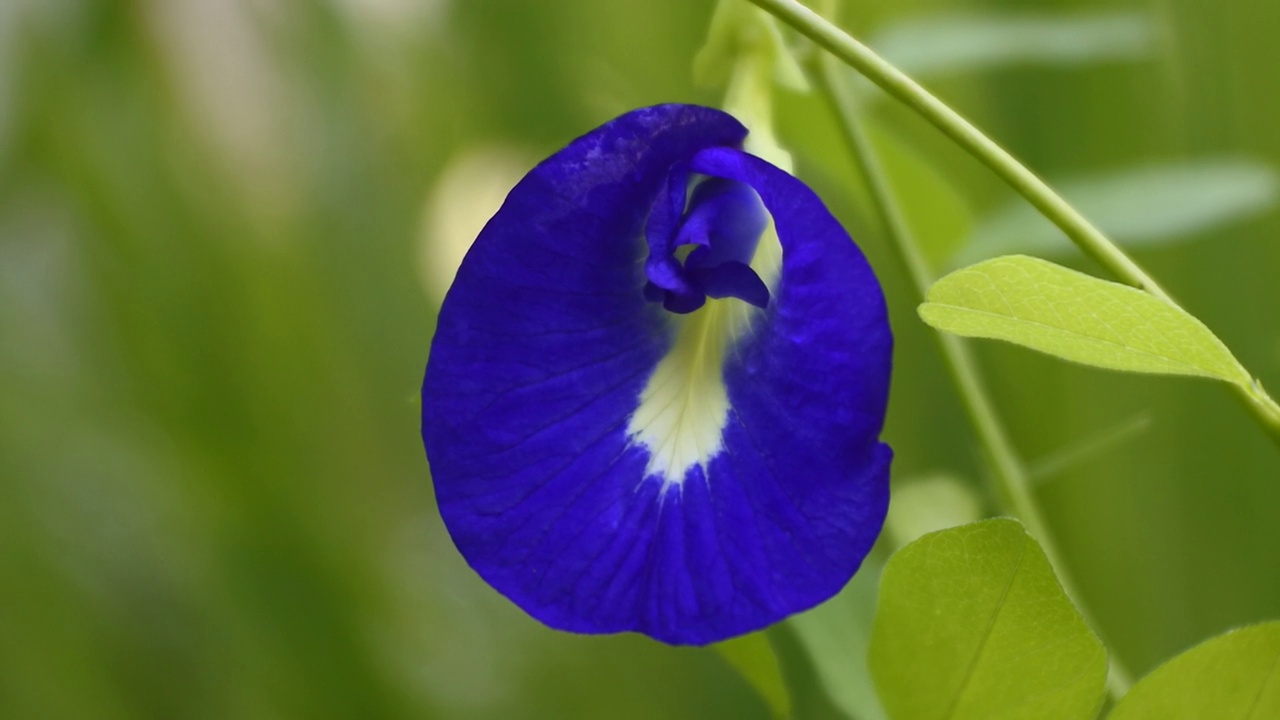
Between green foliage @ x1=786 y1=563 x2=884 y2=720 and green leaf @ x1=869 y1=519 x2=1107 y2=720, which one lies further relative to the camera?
green foliage @ x1=786 y1=563 x2=884 y2=720

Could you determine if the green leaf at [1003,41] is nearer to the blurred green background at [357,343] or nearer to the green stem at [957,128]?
the blurred green background at [357,343]

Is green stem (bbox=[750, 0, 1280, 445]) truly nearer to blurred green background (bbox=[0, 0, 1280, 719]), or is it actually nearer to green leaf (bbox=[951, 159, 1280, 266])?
green leaf (bbox=[951, 159, 1280, 266])

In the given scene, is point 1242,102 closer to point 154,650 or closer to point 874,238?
point 874,238

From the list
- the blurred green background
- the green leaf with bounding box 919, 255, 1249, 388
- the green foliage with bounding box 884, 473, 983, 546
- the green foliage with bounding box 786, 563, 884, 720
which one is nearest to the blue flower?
the green leaf with bounding box 919, 255, 1249, 388

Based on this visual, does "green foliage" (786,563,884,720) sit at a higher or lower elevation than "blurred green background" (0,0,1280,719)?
lower

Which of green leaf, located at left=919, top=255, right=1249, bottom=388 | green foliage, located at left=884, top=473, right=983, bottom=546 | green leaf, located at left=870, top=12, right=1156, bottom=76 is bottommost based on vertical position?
green leaf, located at left=919, top=255, right=1249, bottom=388

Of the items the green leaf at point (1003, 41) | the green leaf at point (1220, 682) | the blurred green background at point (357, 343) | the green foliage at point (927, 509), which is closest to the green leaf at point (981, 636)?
the green leaf at point (1220, 682)

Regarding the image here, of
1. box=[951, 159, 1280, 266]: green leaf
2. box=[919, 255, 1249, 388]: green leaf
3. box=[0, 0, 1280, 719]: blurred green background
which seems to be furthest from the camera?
box=[0, 0, 1280, 719]: blurred green background
